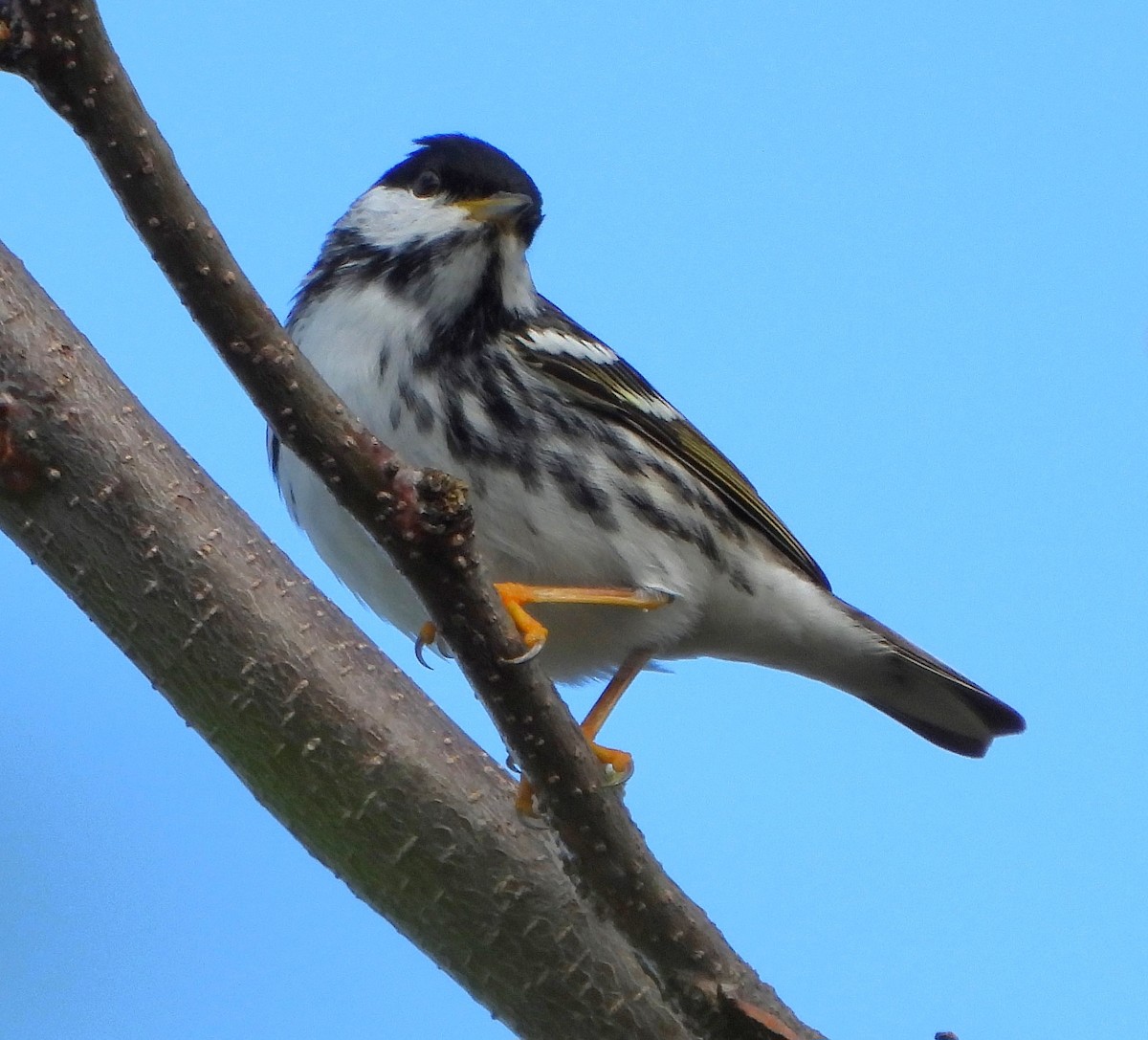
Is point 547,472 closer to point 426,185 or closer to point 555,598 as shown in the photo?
point 555,598

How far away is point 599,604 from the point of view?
11.3 feet

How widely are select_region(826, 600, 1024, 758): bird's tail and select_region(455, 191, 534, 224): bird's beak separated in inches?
50.9

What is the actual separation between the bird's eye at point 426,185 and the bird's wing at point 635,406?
423 millimetres

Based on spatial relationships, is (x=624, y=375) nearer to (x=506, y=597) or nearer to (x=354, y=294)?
(x=354, y=294)

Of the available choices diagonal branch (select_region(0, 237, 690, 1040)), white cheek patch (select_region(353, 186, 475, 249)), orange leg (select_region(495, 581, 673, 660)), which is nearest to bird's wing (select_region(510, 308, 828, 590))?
white cheek patch (select_region(353, 186, 475, 249))

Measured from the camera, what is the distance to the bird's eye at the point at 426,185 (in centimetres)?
371

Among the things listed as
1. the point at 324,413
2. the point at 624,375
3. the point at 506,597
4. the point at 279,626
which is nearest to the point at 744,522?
the point at 624,375

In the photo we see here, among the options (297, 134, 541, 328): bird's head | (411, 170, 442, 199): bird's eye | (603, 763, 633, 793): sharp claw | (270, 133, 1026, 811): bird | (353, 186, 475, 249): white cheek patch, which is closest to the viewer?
→ (603, 763, 633, 793): sharp claw

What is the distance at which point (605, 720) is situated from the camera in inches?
131

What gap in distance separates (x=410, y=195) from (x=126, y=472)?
4.56ft

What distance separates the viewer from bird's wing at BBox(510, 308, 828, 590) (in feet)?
11.4

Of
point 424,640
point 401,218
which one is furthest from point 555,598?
point 401,218

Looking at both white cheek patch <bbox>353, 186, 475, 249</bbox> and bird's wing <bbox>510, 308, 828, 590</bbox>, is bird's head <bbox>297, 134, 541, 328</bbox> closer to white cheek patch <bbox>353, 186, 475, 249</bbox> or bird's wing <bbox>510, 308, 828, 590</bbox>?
white cheek patch <bbox>353, 186, 475, 249</bbox>

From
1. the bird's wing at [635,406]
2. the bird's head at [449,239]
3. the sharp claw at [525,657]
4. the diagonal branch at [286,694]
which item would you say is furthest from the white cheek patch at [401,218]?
the sharp claw at [525,657]
